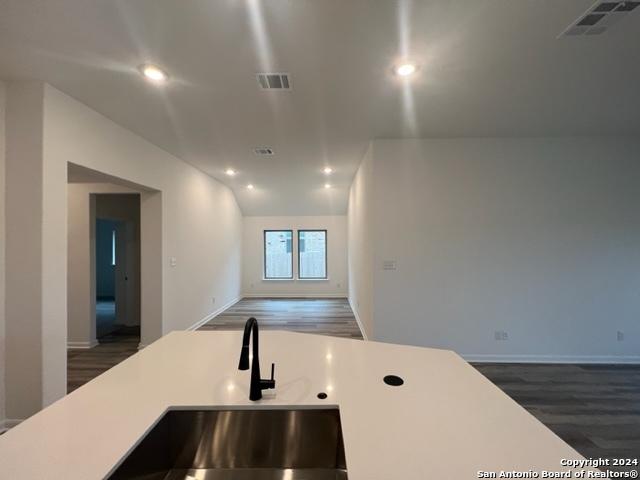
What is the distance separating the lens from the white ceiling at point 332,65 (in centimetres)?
168

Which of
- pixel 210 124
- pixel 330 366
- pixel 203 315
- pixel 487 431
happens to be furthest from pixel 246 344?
pixel 203 315

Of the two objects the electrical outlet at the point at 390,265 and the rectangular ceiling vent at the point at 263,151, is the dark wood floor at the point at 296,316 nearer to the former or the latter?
the electrical outlet at the point at 390,265

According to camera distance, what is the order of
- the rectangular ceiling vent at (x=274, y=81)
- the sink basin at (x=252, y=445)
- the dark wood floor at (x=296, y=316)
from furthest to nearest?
the dark wood floor at (x=296, y=316), the rectangular ceiling vent at (x=274, y=81), the sink basin at (x=252, y=445)

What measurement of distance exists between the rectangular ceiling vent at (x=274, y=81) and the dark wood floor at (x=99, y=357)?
3444 millimetres

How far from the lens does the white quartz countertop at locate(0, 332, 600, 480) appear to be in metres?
0.77

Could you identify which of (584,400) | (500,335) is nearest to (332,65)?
(500,335)

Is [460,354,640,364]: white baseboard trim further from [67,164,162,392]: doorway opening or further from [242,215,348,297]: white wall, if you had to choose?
[242,215,348,297]: white wall

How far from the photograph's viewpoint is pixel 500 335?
3625mm

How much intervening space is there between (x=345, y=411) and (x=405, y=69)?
228 cm

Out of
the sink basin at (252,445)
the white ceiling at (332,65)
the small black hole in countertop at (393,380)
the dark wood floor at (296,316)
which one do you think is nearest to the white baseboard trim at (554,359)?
the dark wood floor at (296,316)

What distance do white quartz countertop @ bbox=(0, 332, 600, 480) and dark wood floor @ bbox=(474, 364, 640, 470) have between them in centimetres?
171

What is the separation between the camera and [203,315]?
5.44 metres

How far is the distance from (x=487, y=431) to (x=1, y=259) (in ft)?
11.0

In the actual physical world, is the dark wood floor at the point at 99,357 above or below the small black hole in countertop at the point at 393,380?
below
